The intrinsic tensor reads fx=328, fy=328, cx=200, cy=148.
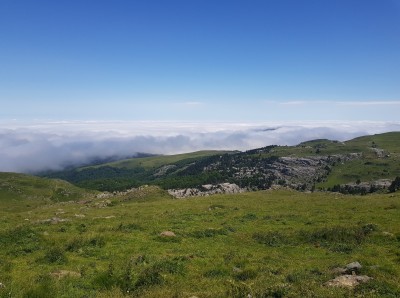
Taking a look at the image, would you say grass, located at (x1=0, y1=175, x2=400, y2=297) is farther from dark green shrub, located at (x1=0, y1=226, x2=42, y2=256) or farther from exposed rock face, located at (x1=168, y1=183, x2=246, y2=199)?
exposed rock face, located at (x1=168, y1=183, x2=246, y2=199)

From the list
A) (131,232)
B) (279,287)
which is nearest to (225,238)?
(131,232)

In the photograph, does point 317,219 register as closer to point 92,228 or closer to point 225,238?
point 225,238

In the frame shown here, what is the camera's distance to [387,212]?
37.4 m

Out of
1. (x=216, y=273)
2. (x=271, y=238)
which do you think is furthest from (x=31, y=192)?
(x=216, y=273)

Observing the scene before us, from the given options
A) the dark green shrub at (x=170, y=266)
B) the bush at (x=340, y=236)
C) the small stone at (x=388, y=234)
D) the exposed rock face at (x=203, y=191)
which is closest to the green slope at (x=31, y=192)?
the exposed rock face at (x=203, y=191)

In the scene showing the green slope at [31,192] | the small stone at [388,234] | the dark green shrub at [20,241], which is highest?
the small stone at [388,234]

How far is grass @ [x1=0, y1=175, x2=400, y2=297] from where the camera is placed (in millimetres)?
14492

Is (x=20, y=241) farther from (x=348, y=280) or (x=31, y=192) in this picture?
(x=31, y=192)

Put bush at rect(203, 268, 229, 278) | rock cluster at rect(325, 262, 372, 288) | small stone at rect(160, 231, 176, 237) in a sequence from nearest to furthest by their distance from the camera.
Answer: rock cluster at rect(325, 262, 372, 288)
bush at rect(203, 268, 229, 278)
small stone at rect(160, 231, 176, 237)

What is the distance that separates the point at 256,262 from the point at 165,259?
5.73 metres

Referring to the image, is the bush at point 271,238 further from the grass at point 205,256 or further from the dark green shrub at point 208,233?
the dark green shrub at point 208,233

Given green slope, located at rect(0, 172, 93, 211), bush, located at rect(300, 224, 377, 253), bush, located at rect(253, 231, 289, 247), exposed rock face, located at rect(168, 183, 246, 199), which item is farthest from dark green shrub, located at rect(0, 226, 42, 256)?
exposed rock face, located at rect(168, 183, 246, 199)

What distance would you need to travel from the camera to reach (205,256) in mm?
22094

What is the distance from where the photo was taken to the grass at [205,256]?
1449cm
